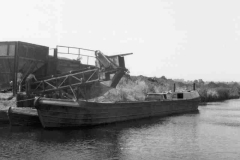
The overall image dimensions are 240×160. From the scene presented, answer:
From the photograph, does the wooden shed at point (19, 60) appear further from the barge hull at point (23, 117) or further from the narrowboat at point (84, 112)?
the narrowboat at point (84, 112)

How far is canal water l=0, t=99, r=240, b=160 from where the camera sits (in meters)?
14.4

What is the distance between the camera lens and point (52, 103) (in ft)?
66.0

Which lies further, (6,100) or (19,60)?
(19,60)

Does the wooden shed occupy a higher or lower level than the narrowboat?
higher

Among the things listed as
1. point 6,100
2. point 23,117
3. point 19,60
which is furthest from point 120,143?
point 19,60

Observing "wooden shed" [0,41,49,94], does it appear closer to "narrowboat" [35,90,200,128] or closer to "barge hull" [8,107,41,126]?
"barge hull" [8,107,41,126]

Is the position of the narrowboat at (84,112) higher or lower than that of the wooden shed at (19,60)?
lower

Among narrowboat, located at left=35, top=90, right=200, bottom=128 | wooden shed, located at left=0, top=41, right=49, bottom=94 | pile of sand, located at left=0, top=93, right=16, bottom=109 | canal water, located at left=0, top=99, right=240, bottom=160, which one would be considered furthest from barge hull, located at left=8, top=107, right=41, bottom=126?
wooden shed, located at left=0, top=41, right=49, bottom=94

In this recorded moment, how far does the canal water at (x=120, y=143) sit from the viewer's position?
1436 centimetres

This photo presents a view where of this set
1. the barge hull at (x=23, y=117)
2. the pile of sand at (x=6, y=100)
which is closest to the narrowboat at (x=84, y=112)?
the barge hull at (x=23, y=117)

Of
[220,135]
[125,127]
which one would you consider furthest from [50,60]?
[220,135]

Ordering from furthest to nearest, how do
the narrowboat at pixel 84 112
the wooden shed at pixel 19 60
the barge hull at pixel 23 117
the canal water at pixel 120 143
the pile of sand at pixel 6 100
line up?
the wooden shed at pixel 19 60, the pile of sand at pixel 6 100, the barge hull at pixel 23 117, the narrowboat at pixel 84 112, the canal water at pixel 120 143

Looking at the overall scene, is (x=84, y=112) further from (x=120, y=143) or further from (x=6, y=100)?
(x=6, y=100)

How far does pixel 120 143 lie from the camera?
17.1 m
